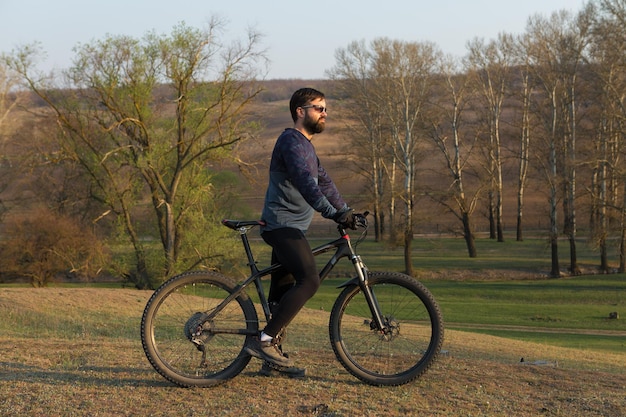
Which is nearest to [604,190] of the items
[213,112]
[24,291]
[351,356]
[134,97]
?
[213,112]

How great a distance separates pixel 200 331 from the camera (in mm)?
5816

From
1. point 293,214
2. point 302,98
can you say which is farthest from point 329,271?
point 302,98

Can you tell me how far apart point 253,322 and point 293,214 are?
3.10ft

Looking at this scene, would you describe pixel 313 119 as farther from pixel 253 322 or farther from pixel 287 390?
pixel 287 390

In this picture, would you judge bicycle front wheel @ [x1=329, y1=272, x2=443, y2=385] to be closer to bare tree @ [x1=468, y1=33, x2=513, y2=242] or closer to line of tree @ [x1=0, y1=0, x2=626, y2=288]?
line of tree @ [x1=0, y1=0, x2=626, y2=288]

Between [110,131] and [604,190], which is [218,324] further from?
[604,190]

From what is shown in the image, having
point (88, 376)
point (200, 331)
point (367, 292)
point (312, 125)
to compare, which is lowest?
point (88, 376)

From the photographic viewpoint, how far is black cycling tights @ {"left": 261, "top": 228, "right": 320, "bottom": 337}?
5539 millimetres

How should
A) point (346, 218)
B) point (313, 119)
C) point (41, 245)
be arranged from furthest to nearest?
point (41, 245) → point (313, 119) → point (346, 218)

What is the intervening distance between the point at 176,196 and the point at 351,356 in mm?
28765

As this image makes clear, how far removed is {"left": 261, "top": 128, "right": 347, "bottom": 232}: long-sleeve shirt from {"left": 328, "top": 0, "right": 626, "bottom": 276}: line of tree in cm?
3532

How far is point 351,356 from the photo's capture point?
5812mm

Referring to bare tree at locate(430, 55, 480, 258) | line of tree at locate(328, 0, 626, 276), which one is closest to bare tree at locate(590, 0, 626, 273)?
line of tree at locate(328, 0, 626, 276)

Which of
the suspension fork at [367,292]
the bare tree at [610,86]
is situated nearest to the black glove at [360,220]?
the suspension fork at [367,292]
